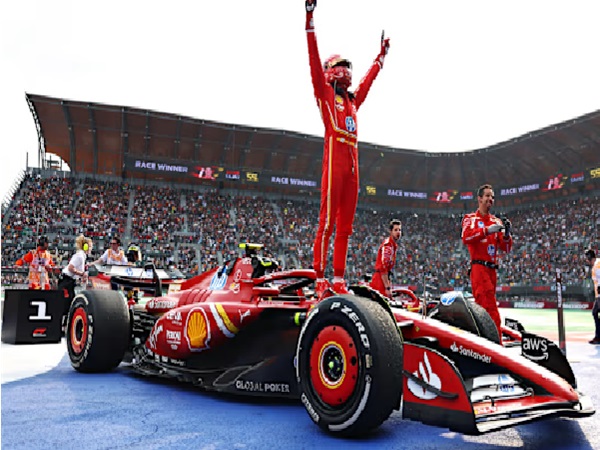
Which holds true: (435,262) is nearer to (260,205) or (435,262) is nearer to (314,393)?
(260,205)

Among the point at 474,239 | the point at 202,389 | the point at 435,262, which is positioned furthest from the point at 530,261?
the point at 202,389

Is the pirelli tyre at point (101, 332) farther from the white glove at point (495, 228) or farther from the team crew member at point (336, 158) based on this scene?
the white glove at point (495, 228)

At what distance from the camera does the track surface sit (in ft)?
9.43

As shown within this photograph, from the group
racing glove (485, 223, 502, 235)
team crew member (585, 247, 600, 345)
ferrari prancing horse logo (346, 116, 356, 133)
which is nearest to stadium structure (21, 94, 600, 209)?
team crew member (585, 247, 600, 345)

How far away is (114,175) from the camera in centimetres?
3359

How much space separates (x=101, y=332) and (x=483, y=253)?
3958 millimetres

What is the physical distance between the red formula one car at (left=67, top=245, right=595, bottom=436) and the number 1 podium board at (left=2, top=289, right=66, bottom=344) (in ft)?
10.3

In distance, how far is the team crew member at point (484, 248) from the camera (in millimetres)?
5672

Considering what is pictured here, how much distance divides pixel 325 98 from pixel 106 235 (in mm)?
27531

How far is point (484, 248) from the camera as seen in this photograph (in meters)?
5.85

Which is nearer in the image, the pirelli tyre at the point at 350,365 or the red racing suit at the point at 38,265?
the pirelli tyre at the point at 350,365

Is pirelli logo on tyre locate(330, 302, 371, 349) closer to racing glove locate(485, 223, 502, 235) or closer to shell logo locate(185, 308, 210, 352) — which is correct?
shell logo locate(185, 308, 210, 352)

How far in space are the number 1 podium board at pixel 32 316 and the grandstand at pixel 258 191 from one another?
1981cm

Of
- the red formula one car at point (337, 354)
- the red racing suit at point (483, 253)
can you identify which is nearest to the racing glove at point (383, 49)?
the red racing suit at point (483, 253)
